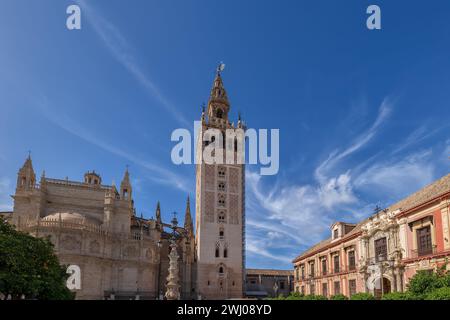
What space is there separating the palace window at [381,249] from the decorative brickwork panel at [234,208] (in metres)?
31.8

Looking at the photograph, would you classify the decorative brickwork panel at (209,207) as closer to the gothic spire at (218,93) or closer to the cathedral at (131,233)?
the cathedral at (131,233)

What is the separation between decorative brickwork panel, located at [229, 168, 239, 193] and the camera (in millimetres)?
65375

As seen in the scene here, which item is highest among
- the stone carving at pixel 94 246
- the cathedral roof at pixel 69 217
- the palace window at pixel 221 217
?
the palace window at pixel 221 217

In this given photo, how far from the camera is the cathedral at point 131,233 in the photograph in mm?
50938

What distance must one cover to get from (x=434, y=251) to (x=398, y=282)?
5.03 metres

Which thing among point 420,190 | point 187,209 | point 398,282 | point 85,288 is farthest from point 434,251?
point 187,209

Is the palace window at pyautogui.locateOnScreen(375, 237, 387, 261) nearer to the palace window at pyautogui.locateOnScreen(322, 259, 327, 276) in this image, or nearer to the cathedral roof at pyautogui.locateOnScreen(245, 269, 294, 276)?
the palace window at pyautogui.locateOnScreen(322, 259, 327, 276)

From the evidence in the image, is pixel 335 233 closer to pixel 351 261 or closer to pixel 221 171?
pixel 351 261

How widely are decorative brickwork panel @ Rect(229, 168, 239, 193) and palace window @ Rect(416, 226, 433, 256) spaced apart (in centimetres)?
3869

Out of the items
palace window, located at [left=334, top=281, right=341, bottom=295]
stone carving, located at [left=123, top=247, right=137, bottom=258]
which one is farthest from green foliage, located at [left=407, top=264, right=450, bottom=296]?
stone carving, located at [left=123, top=247, right=137, bottom=258]

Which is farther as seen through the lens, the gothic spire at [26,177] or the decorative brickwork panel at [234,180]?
the decorative brickwork panel at [234,180]

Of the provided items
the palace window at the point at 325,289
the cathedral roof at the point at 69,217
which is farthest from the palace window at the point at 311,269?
the cathedral roof at the point at 69,217
